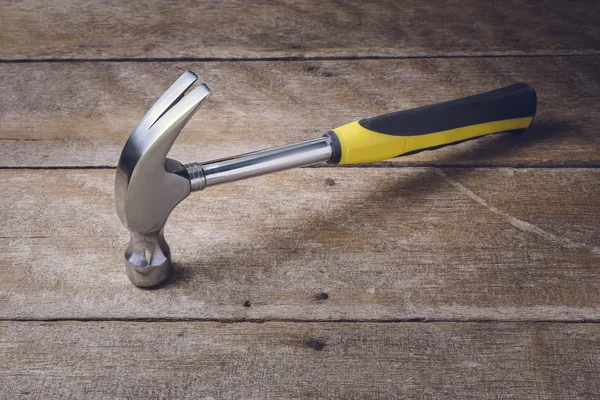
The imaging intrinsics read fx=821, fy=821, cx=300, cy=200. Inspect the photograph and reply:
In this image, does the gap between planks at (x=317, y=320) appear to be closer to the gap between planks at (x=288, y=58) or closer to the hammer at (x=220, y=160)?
the hammer at (x=220, y=160)

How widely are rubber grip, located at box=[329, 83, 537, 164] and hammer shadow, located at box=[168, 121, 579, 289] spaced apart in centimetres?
3

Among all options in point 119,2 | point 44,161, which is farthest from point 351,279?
point 119,2

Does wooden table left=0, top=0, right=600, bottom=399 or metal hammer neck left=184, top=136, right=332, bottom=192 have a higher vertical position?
metal hammer neck left=184, top=136, right=332, bottom=192

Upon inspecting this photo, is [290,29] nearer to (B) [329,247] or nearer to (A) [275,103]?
(A) [275,103]

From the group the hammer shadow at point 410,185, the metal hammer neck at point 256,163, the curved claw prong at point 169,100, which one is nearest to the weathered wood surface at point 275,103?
the hammer shadow at point 410,185

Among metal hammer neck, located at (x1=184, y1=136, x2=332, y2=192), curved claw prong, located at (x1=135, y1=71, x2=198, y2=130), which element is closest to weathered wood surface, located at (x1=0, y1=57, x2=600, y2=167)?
metal hammer neck, located at (x1=184, y1=136, x2=332, y2=192)

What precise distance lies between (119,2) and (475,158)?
2.31ft

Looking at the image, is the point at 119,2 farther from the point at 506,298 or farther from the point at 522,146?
the point at 506,298

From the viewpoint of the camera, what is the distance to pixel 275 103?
1163mm

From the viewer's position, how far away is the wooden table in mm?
772

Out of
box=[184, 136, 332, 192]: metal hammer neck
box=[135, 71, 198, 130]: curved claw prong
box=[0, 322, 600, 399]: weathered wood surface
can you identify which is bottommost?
box=[0, 322, 600, 399]: weathered wood surface

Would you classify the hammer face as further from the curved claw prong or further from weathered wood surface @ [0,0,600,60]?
weathered wood surface @ [0,0,600,60]

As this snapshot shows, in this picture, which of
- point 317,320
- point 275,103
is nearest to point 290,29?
point 275,103

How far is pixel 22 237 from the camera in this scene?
917 mm
